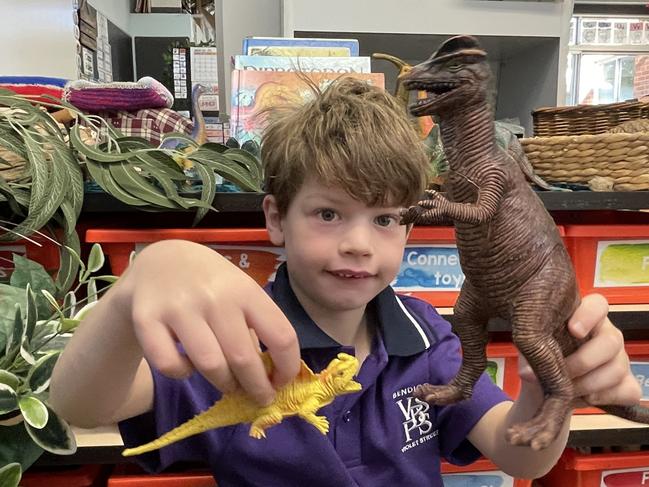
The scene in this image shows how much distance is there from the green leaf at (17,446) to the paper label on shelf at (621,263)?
38.0 inches

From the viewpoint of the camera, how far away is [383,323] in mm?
667

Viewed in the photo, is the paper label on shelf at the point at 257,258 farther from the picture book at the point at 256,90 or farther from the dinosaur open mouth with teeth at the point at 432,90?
the dinosaur open mouth with teeth at the point at 432,90

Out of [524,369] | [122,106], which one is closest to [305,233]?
[524,369]

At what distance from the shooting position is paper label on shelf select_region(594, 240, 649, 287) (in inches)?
40.1

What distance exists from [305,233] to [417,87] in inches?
8.7

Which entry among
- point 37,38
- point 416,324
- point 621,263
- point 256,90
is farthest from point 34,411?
point 37,38

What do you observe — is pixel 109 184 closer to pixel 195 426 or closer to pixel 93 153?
pixel 93 153

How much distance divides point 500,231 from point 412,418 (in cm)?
45

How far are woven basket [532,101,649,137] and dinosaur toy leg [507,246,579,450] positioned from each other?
84 cm

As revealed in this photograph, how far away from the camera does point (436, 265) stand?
999mm

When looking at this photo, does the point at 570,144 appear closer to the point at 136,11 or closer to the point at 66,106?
the point at 66,106

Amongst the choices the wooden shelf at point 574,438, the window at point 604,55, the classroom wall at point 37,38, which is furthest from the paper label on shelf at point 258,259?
the window at point 604,55

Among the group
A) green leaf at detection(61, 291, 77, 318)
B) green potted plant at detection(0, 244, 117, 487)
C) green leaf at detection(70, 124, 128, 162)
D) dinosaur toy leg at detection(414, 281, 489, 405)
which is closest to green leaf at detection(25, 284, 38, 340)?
green potted plant at detection(0, 244, 117, 487)

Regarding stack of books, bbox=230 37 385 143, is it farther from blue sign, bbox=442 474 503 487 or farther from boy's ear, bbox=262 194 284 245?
blue sign, bbox=442 474 503 487
